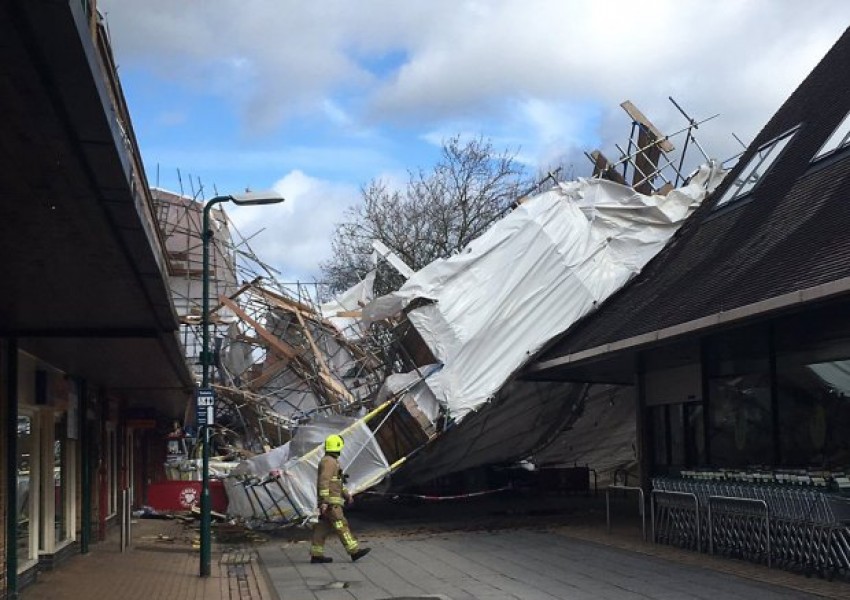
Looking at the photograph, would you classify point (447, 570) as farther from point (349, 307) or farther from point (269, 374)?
point (349, 307)

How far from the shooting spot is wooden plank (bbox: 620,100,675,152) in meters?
22.5

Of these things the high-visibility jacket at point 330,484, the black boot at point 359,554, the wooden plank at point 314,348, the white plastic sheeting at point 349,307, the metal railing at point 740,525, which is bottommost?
the black boot at point 359,554

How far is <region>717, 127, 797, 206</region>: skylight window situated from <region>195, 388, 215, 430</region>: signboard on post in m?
9.48

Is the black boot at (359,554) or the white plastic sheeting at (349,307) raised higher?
the white plastic sheeting at (349,307)

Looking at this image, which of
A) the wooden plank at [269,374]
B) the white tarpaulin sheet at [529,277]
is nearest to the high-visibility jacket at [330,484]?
the white tarpaulin sheet at [529,277]

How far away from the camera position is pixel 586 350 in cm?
1585

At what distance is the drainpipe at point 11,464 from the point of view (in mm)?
11344

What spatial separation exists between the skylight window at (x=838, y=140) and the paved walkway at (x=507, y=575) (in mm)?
6206

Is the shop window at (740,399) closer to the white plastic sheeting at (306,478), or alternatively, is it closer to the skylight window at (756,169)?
the skylight window at (756,169)

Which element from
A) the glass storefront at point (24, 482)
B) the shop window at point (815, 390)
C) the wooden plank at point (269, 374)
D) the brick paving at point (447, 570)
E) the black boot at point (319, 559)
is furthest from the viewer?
the wooden plank at point (269, 374)

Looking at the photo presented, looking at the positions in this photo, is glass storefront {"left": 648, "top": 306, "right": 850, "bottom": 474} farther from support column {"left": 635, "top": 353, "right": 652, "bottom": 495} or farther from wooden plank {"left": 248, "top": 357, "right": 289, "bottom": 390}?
wooden plank {"left": 248, "top": 357, "right": 289, "bottom": 390}

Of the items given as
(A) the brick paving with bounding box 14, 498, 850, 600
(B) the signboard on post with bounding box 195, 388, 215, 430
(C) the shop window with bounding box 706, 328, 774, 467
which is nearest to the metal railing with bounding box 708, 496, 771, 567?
(A) the brick paving with bounding box 14, 498, 850, 600

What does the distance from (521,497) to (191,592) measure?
14803 mm

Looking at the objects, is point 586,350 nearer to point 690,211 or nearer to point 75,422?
point 690,211
